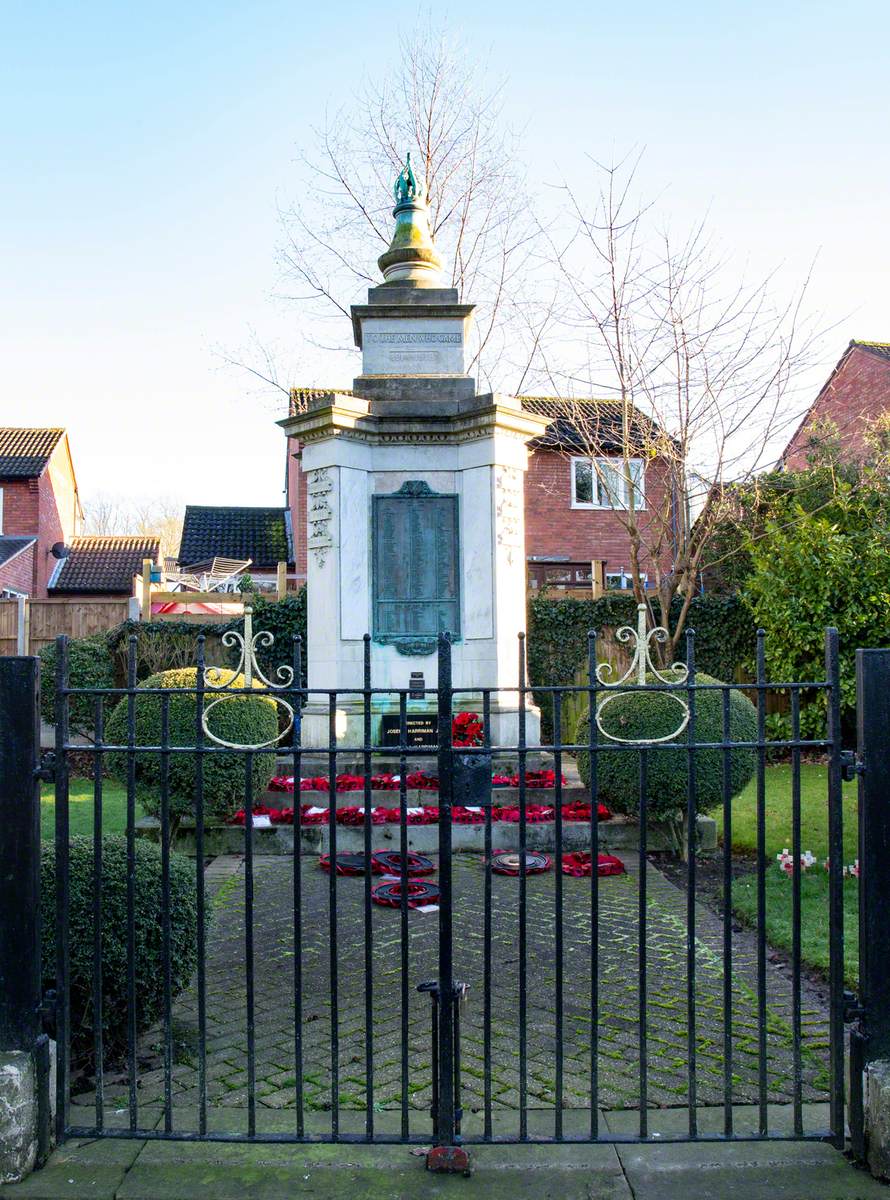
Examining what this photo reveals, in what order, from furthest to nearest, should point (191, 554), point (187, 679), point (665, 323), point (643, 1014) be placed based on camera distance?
1. point (191, 554)
2. point (665, 323)
3. point (187, 679)
4. point (643, 1014)

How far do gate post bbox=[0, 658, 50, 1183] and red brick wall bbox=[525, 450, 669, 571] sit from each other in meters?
22.0

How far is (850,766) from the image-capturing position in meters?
3.35

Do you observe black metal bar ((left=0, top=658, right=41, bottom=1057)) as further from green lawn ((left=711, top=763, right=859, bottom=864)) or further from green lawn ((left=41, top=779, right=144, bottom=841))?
green lawn ((left=711, top=763, right=859, bottom=864))

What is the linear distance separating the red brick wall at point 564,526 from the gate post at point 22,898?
2203 cm

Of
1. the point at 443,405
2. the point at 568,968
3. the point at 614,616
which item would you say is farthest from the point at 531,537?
the point at 568,968

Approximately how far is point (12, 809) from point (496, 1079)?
2189 millimetres

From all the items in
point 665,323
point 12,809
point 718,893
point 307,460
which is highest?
point 665,323

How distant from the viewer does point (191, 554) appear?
2827cm

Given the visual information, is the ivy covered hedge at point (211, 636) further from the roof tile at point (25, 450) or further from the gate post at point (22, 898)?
the roof tile at point (25, 450)

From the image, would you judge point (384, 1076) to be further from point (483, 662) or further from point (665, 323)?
point (665, 323)

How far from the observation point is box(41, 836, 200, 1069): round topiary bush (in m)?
3.83

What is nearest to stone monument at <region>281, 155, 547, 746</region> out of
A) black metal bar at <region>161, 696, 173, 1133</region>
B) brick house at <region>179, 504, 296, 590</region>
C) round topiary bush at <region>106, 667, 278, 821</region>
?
round topiary bush at <region>106, 667, 278, 821</region>

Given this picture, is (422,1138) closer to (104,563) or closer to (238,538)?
(238,538)

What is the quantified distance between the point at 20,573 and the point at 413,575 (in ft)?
80.5
